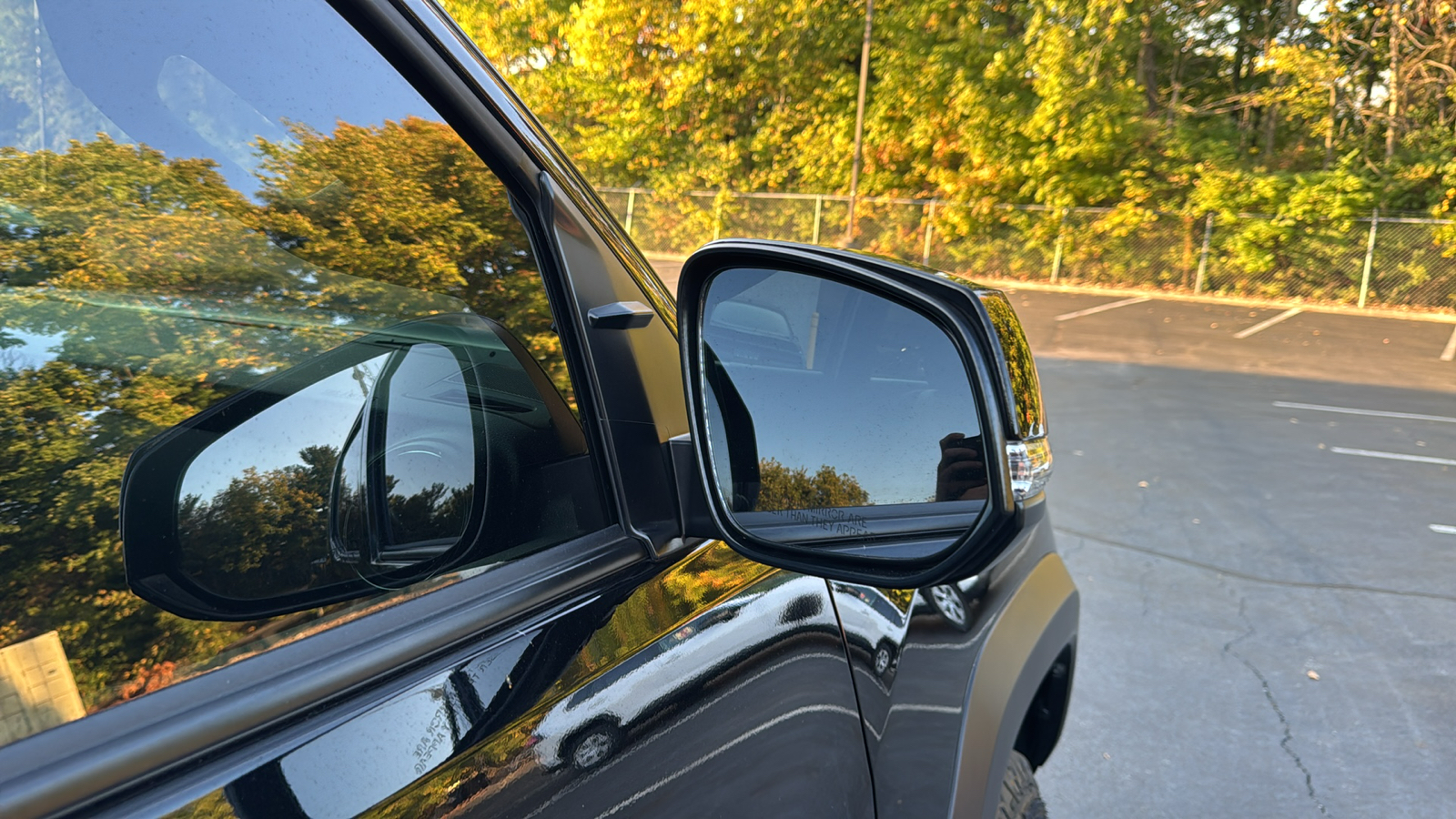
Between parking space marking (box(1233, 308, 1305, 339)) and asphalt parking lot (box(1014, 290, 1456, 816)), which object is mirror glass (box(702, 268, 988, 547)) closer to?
asphalt parking lot (box(1014, 290, 1456, 816))

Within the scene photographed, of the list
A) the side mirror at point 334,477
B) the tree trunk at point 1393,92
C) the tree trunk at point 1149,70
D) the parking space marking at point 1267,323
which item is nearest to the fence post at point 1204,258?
the parking space marking at point 1267,323

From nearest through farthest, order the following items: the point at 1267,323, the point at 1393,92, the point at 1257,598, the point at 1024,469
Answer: the point at 1024,469 < the point at 1257,598 < the point at 1267,323 < the point at 1393,92

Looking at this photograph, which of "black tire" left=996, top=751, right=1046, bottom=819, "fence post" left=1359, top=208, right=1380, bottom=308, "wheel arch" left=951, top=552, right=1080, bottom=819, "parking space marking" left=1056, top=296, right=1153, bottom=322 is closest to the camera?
"wheel arch" left=951, top=552, right=1080, bottom=819

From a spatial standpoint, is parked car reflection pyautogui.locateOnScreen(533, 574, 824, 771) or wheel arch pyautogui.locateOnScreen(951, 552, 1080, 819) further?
wheel arch pyautogui.locateOnScreen(951, 552, 1080, 819)

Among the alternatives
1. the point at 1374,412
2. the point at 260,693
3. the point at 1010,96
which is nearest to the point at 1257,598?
the point at 260,693

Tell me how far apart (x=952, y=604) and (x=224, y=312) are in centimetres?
122

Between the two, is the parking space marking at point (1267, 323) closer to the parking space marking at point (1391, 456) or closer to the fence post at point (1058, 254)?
the fence post at point (1058, 254)

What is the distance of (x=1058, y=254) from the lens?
75.7 feet

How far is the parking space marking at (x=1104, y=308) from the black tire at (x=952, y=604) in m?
16.8

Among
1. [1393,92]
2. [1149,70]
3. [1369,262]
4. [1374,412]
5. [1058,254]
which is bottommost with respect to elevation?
[1374,412]

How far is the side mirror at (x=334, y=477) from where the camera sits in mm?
854

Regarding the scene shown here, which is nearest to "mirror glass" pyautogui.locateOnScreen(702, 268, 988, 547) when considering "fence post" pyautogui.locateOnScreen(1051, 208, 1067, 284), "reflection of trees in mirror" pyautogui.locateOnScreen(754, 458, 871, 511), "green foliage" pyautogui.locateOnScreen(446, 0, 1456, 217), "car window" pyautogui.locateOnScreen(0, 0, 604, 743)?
"reflection of trees in mirror" pyautogui.locateOnScreen(754, 458, 871, 511)

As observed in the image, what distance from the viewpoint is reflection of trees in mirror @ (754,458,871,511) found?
1.27m

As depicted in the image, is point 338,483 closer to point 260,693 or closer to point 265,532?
point 265,532
